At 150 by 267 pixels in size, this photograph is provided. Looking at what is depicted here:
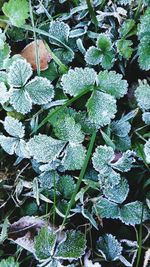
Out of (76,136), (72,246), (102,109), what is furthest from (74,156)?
(72,246)

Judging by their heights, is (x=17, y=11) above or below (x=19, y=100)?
above

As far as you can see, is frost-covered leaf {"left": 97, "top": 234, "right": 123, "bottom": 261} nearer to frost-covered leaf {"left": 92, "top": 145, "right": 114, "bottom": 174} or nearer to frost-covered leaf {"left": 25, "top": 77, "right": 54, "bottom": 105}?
frost-covered leaf {"left": 92, "top": 145, "right": 114, "bottom": 174}

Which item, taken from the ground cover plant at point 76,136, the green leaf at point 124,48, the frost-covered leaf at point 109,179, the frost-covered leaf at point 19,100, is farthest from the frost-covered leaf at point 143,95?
the frost-covered leaf at point 19,100

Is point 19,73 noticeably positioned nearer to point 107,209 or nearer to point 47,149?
point 47,149

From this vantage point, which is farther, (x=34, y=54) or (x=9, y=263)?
(x=34, y=54)

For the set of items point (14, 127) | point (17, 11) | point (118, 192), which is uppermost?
point (17, 11)

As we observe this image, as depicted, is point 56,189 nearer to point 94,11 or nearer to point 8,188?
point 8,188
